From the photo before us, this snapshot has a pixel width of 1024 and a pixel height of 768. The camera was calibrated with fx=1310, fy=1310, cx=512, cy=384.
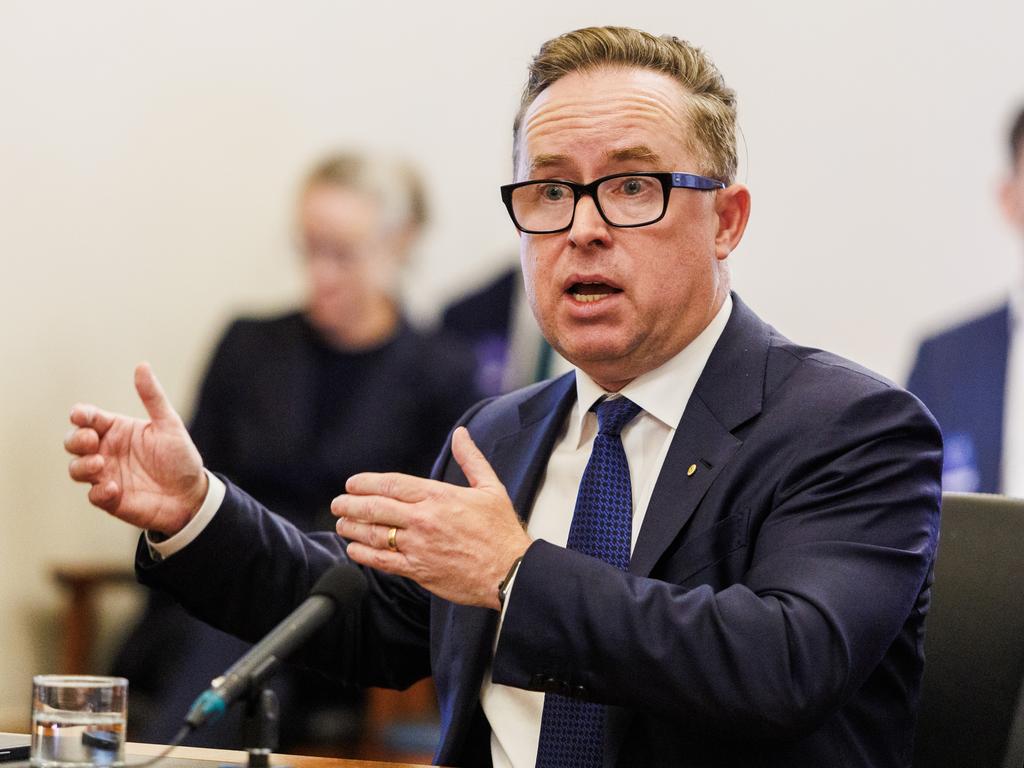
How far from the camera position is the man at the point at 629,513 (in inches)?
51.9

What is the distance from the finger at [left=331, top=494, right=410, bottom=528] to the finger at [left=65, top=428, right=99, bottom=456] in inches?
14.9

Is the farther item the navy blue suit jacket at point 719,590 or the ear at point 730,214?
the ear at point 730,214

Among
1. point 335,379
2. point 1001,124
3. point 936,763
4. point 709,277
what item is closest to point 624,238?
point 709,277

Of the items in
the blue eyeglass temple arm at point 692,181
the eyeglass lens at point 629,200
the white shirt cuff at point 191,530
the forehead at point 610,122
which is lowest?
the white shirt cuff at point 191,530

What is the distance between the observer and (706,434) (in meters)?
1.58

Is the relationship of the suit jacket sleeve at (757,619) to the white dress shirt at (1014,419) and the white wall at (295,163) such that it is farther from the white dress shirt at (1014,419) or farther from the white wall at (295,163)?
the white wall at (295,163)

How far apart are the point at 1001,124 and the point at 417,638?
2623 mm

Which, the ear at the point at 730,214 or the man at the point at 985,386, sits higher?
the ear at the point at 730,214

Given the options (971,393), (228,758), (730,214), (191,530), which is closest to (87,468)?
(191,530)

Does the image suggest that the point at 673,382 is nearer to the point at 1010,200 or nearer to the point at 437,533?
the point at 437,533

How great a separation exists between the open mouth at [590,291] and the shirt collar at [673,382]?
12 cm

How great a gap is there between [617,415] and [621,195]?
0.93 feet

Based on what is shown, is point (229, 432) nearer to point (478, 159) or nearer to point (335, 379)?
point (335, 379)

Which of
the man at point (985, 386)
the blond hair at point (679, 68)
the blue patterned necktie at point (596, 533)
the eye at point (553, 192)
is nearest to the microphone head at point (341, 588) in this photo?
the blue patterned necktie at point (596, 533)
